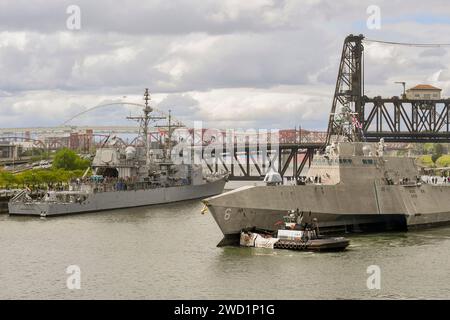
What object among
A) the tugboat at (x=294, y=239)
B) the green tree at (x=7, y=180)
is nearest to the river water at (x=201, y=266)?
the tugboat at (x=294, y=239)

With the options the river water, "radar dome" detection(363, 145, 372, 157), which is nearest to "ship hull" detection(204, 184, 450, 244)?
the river water

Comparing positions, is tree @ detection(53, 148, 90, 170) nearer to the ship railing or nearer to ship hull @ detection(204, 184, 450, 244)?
the ship railing

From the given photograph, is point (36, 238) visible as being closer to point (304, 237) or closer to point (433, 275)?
point (304, 237)

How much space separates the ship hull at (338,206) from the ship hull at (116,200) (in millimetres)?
29302

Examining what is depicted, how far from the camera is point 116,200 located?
274ft

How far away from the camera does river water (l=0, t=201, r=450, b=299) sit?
3675 centimetres

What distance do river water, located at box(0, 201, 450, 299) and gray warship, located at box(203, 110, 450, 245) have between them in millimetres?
1880

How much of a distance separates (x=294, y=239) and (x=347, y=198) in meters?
11.1

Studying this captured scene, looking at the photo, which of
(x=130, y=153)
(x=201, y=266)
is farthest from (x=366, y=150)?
(x=130, y=153)

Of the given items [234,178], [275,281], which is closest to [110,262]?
[275,281]

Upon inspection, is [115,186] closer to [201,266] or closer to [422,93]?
[201,266]

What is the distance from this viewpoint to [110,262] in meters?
44.7

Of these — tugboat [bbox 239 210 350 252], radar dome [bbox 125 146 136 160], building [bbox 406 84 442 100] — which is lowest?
tugboat [bbox 239 210 350 252]
